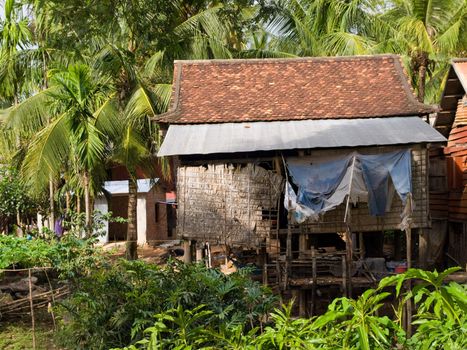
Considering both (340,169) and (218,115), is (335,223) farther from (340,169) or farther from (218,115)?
(218,115)

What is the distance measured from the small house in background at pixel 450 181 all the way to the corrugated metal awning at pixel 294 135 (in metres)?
2.08

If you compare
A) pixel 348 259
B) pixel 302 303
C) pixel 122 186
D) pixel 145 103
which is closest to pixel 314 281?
pixel 348 259

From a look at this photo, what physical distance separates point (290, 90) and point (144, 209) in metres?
11.5

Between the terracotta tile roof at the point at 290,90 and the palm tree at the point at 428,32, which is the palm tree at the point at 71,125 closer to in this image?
the terracotta tile roof at the point at 290,90

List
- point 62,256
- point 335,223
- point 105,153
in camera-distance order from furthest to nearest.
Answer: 1. point 105,153
2. point 335,223
3. point 62,256

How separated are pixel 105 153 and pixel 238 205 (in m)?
5.54

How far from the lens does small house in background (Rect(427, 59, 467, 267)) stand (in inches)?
559

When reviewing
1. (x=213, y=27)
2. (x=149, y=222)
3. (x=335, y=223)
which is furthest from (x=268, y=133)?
(x=149, y=222)

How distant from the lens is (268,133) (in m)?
12.4

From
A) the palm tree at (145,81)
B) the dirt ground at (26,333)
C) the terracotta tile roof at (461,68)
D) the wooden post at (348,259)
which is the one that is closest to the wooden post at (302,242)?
the wooden post at (348,259)

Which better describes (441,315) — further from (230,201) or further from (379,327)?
(230,201)

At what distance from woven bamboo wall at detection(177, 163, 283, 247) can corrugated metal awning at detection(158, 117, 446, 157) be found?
1.88 ft

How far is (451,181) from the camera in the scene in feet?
49.6

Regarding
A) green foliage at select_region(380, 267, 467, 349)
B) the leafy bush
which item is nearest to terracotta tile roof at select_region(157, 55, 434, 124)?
the leafy bush
